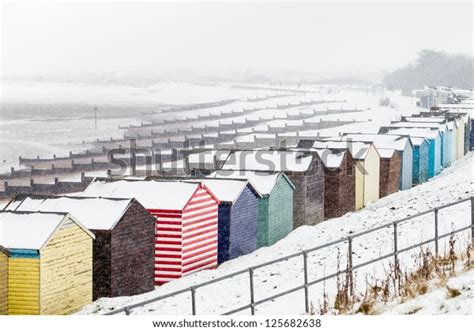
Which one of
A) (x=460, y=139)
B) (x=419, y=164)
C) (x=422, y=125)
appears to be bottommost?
(x=419, y=164)

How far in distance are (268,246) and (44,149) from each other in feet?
244

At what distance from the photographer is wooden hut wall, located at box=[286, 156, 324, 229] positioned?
32156mm

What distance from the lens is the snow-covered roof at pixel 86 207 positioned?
2220 cm

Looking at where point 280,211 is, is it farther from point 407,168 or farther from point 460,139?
point 460,139

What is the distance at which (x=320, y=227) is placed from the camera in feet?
104

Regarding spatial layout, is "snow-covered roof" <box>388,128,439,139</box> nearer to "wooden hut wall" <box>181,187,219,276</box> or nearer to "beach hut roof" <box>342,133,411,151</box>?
"beach hut roof" <box>342,133,411,151</box>

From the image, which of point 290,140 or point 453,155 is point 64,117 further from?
point 453,155

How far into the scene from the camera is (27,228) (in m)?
20.5

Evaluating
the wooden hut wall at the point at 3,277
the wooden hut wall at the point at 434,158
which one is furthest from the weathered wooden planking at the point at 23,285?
the wooden hut wall at the point at 434,158

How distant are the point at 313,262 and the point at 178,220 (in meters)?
4.01

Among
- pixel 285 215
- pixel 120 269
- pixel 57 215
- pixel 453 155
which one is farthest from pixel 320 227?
pixel 453 155

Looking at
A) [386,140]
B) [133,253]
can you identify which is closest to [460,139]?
[386,140]

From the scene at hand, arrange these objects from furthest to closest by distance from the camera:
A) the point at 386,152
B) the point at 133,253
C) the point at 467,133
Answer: the point at 467,133 < the point at 386,152 < the point at 133,253

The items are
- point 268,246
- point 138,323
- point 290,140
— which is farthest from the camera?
point 290,140
